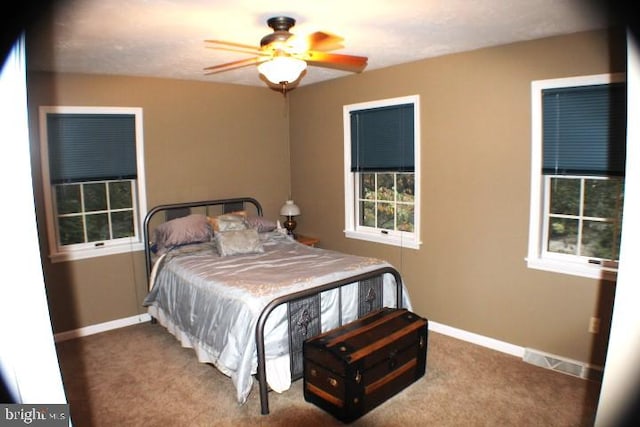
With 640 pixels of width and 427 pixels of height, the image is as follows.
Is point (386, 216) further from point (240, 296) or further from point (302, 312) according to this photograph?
point (240, 296)

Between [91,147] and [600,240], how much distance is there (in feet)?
14.4

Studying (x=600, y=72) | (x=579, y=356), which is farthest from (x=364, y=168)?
(x=579, y=356)

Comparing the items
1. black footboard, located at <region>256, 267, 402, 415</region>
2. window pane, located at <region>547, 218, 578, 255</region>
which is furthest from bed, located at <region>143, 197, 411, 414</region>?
window pane, located at <region>547, 218, 578, 255</region>

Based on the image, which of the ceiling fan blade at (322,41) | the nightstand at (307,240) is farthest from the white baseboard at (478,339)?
the ceiling fan blade at (322,41)

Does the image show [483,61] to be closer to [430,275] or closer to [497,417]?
[430,275]

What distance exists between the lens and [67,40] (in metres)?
2.82

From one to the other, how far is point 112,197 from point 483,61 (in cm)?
367

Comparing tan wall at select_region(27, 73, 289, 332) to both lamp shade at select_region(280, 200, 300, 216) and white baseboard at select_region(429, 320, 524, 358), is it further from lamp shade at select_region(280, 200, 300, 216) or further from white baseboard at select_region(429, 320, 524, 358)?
white baseboard at select_region(429, 320, 524, 358)

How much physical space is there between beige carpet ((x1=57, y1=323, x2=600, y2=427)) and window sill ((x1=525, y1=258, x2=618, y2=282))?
770mm

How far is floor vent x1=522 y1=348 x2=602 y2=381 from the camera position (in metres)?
3.10

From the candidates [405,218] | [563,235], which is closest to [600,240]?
[563,235]

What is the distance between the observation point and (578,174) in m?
3.09

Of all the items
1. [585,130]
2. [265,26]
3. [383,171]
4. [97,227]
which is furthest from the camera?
[383,171]

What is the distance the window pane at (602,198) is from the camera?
9.99 ft
